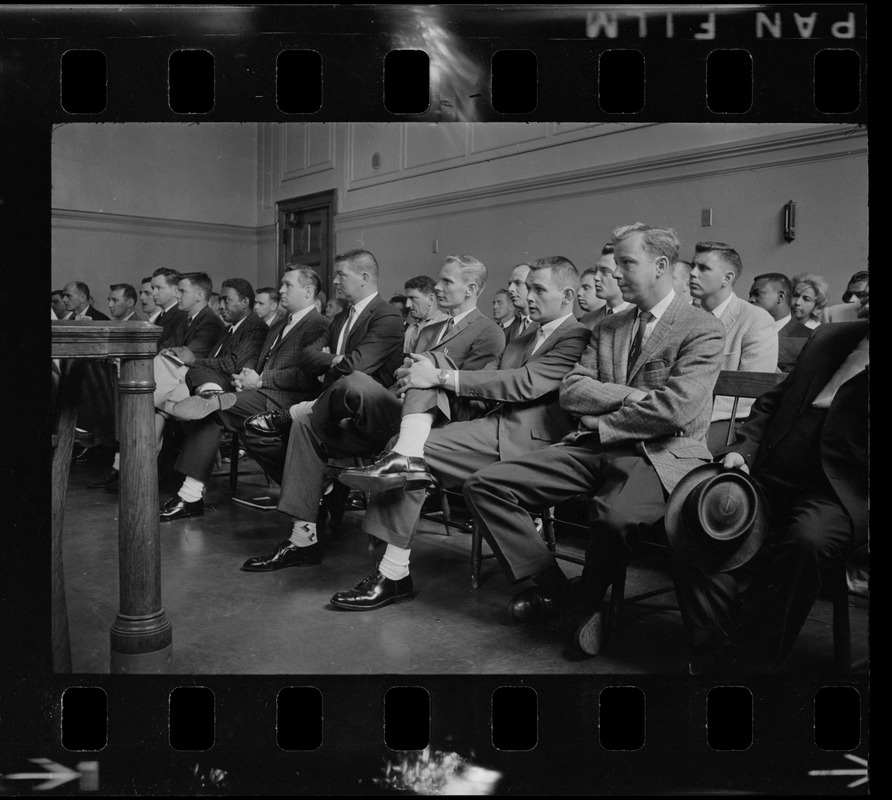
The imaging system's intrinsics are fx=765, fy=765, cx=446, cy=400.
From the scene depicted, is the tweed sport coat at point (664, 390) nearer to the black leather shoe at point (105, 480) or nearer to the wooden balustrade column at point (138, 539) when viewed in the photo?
the wooden balustrade column at point (138, 539)

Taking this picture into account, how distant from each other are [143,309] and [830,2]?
304cm

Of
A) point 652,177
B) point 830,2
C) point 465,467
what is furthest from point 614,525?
point 652,177

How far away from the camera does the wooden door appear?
2.88m

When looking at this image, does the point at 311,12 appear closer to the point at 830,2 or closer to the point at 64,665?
the point at 830,2

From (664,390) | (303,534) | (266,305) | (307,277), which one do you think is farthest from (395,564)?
(266,305)

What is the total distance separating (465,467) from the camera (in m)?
2.75

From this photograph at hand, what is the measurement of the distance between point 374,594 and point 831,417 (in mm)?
1533

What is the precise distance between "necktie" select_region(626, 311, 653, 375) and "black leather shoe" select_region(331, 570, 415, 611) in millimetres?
1064

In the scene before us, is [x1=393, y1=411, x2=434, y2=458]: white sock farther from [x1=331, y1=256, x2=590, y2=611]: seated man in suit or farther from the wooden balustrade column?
the wooden balustrade column

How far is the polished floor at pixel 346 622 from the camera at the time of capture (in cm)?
216

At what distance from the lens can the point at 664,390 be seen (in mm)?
2318

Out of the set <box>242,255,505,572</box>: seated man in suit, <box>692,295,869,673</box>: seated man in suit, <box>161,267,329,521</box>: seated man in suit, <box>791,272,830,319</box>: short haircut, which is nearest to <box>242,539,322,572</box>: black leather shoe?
<box>242,255,505,572</box>: seated man in suit

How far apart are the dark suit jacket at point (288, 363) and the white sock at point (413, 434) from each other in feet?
2.93

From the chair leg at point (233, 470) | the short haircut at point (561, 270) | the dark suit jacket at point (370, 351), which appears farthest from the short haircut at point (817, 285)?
the chair leg at point (233, 470)
